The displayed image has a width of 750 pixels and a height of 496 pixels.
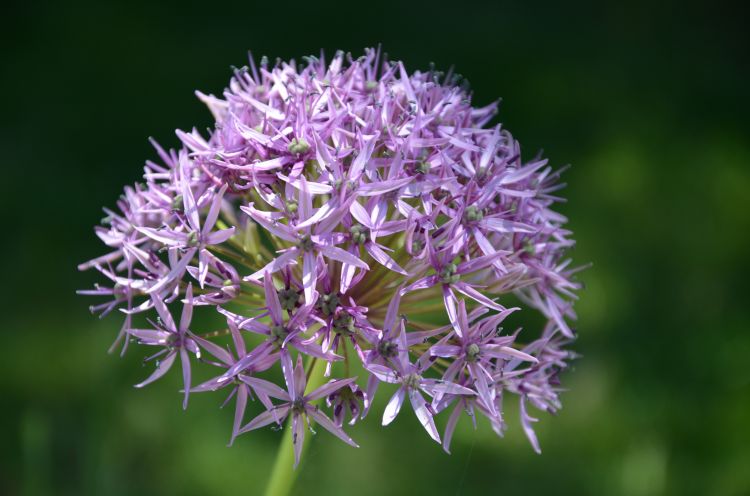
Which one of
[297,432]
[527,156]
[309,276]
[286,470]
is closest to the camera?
[309,276]

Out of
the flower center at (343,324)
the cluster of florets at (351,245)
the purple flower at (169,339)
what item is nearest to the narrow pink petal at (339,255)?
the cluster of florets at (351,245)

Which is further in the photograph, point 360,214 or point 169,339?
point 169,339

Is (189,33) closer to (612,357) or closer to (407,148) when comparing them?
(612,357)

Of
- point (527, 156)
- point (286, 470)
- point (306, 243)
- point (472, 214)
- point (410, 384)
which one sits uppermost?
point (527, 156)

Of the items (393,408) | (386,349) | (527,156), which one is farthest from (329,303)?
(527,156)

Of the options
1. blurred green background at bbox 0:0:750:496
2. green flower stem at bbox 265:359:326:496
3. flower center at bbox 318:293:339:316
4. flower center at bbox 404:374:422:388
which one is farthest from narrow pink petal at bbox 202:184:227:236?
blurred green background at bbox 0:0:750:496

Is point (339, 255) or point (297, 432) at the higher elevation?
point (339, 255)

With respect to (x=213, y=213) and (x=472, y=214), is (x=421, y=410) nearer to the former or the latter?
(x=472, y=214)

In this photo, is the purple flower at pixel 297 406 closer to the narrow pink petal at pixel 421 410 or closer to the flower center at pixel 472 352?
the narrow pink petal at pixel 421 410

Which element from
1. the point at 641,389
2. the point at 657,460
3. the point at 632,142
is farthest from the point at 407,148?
the point at 632,142
